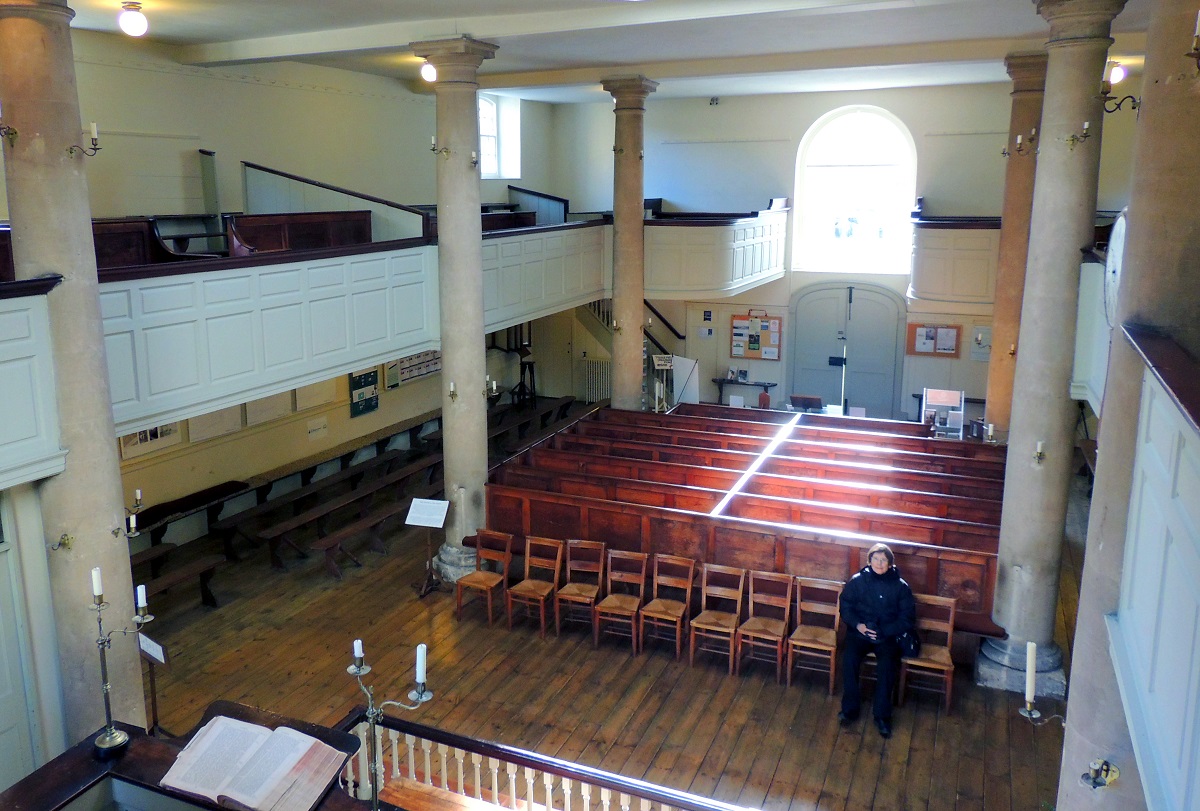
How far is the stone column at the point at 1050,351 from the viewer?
7.22m

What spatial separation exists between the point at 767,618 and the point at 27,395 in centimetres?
611

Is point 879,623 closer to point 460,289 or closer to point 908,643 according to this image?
point 908,643

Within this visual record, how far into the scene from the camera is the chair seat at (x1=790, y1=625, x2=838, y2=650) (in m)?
8.12

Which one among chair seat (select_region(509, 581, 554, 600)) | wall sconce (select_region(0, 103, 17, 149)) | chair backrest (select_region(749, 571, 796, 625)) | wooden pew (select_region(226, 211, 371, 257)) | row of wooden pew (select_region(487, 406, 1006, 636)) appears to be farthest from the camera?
chair seat (select_region(509, 581, 554, 600))

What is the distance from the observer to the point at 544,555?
33.0 ft

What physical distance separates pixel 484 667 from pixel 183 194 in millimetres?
6758

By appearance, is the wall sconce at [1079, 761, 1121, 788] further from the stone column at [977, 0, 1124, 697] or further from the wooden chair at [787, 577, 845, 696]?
the stone column at [977, 0, 1124, 697]

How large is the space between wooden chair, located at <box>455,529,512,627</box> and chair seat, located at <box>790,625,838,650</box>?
116 inches

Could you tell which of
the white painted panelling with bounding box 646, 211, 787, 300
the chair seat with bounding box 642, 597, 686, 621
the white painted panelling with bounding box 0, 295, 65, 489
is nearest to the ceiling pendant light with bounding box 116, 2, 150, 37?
the white painted panelling with bounding box 0, 295, 65, 489

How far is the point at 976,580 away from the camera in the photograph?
8.46 metres

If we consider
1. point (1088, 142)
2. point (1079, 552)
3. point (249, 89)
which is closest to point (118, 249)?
point (249, 89)

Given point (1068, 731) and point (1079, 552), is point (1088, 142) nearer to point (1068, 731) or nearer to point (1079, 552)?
point (1068, 731)

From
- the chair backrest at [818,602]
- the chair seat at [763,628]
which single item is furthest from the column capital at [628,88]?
the chair seat at [763,628]

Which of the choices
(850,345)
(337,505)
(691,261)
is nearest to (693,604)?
(337,505)
